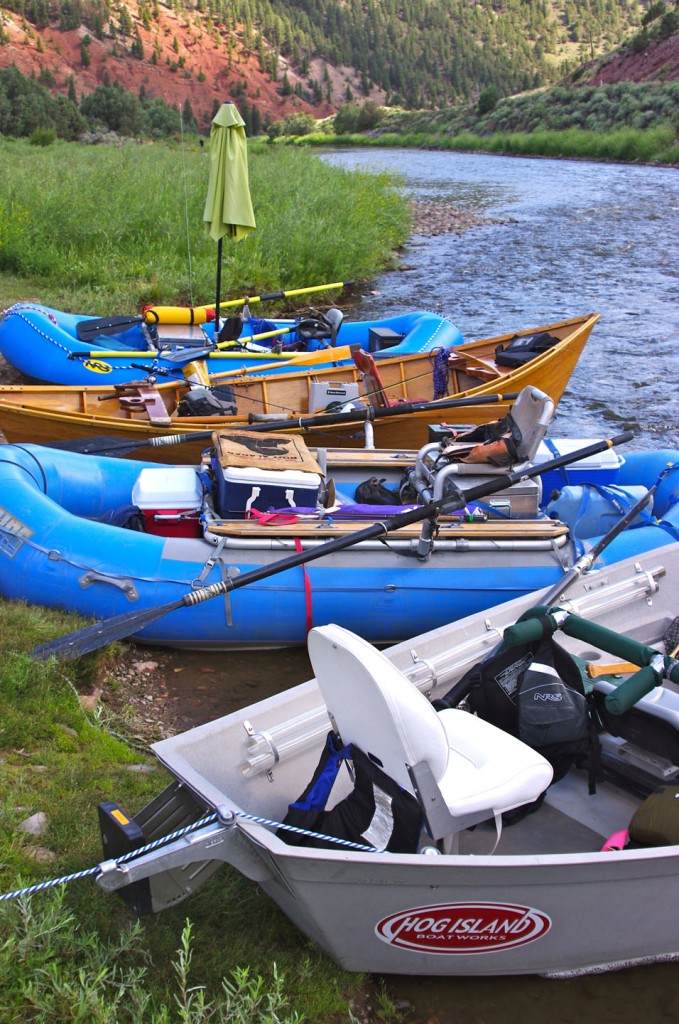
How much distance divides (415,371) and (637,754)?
220 inches

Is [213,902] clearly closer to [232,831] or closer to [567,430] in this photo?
[232,831]

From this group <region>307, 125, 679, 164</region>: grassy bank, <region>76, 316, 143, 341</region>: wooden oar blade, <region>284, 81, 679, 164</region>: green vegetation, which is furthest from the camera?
<region>284, 81, 679, 164</region>: green vegetation

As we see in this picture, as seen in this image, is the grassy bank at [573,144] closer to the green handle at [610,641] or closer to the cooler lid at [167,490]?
the cooler lid at [167,490]

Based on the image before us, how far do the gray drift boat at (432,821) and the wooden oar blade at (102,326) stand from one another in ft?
22.4

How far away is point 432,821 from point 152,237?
1298 cm

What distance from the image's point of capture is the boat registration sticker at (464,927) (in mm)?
3119

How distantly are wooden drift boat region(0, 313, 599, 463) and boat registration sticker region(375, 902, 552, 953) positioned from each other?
14.5 feet

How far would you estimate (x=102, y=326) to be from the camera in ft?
32.1

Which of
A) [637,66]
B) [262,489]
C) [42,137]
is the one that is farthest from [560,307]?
[637,66]

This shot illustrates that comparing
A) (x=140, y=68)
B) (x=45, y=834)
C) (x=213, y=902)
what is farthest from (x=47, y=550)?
(x=140, y=68)

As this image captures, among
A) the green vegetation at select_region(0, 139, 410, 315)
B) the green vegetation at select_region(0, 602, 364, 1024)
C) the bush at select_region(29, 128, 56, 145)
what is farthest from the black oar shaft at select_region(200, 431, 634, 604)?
the bush at select_region(29, 128, 56, 145)

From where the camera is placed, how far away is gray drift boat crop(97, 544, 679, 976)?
2.97 m

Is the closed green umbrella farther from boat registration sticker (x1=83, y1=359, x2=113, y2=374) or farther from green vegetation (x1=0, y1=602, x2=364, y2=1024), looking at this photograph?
green vegetation (x1=0, y1=602, x2=364, y2=1024)

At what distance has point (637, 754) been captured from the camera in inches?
154
